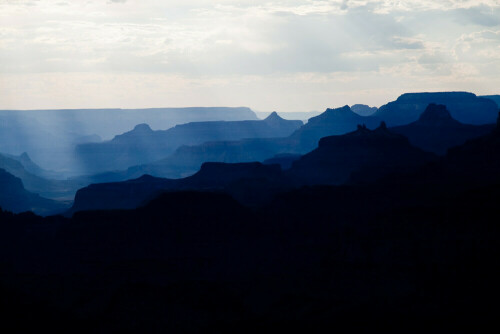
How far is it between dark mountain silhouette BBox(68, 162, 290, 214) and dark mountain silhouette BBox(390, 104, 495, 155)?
4026cm

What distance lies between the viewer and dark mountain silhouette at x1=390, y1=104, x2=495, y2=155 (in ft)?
593

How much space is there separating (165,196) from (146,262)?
12187mm

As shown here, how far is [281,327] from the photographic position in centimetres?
7888

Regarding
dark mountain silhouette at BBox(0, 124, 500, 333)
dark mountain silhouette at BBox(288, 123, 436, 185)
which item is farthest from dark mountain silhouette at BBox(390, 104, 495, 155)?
dark mountain silhouette at BBox(0, 124, 500, 333)

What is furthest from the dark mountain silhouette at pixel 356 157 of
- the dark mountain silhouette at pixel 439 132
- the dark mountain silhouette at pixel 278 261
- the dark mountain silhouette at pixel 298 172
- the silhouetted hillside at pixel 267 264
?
the silhouetted hillside at pixel 267 264

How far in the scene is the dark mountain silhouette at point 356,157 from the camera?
153 meters

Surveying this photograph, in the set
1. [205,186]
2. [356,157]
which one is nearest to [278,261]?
[205,186]

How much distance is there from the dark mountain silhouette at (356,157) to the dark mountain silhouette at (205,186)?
30.2 ft

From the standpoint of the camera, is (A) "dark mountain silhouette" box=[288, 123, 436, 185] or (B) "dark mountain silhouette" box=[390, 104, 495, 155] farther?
(B) "dark mountain silhouette" box=[390, 104, 495, 155]

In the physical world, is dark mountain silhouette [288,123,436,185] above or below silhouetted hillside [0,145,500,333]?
above

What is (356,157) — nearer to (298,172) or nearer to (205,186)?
(298,172)

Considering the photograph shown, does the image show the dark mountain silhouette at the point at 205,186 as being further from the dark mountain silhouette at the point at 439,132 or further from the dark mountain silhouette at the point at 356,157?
the dark mountain silhouette at the point at 439,132

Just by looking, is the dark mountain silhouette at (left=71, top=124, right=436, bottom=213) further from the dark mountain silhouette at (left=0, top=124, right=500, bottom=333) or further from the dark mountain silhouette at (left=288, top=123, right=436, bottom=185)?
the dark mountain silhouette at (left=0, top=124, right=500, bottom=333)

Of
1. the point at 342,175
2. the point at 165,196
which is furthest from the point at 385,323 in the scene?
the point at 342,175
